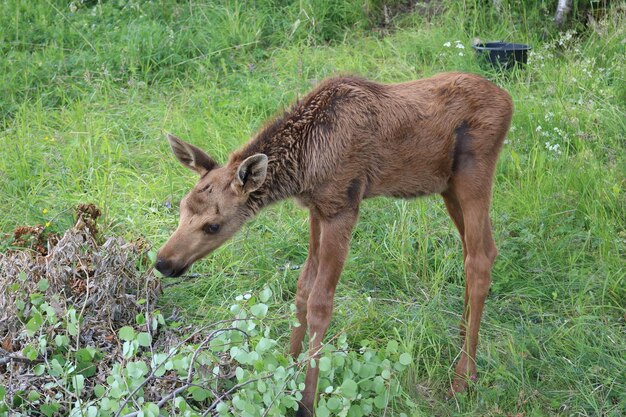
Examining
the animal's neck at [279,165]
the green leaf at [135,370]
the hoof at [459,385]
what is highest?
the animal's neck at [279,165]

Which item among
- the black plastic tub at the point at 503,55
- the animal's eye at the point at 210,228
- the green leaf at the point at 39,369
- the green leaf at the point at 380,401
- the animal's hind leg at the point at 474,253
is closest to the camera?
the green leaf at the point at 380,401

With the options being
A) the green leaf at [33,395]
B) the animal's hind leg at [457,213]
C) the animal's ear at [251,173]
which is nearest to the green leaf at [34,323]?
the green leaf at [33,395]

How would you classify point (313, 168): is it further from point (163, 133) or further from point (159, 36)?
point (159, 36)

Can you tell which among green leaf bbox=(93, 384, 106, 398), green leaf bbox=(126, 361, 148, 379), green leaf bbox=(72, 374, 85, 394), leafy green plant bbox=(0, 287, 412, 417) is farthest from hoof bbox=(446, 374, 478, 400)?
green leaf bbox=(72, 374, 85, 394)

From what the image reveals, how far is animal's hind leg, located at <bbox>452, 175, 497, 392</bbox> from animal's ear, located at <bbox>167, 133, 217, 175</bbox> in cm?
150

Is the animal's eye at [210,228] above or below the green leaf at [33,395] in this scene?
above

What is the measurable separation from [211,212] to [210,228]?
0.09 metres

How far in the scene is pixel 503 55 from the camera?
8.26 m

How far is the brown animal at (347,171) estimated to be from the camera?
4980mm

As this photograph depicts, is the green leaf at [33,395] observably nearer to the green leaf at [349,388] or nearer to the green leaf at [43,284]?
the green leaf at [43,284]

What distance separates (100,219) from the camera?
6316mm

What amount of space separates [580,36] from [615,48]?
2.02 ft

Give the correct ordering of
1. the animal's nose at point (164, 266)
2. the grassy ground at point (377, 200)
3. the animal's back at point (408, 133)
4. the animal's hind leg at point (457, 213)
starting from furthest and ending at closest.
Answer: the animal's hind leg at point (457, 213) → the grassy ground at point (377, 200) → the animal's back at point (408, 133) → the animal's nose at point (164, 266)

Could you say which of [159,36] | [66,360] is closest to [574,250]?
[66,360]
